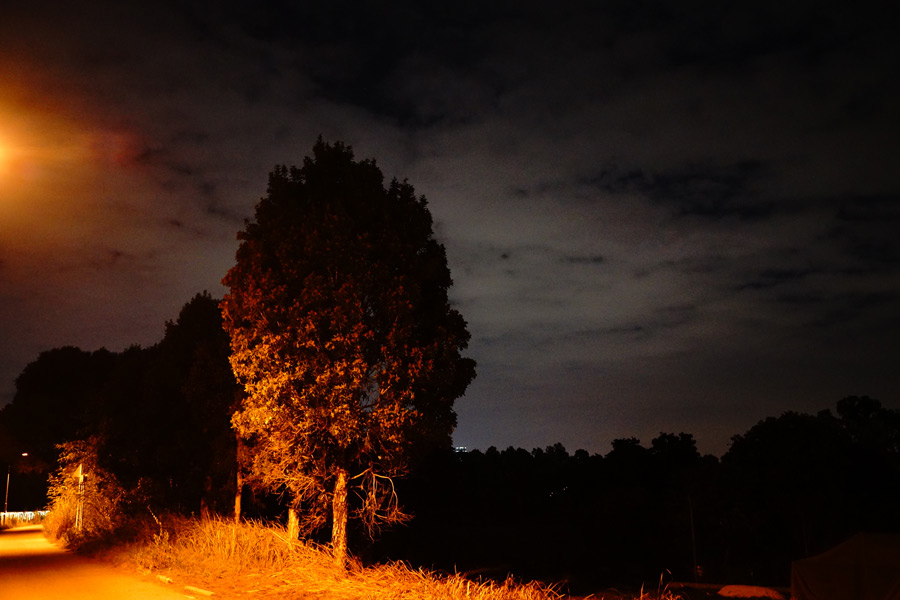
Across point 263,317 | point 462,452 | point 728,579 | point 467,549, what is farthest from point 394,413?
point 462,452

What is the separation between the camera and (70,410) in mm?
45875

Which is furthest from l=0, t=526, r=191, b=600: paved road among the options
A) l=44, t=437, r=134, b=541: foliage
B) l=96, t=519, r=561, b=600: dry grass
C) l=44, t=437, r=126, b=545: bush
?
l=44, t=437, r=134, b=541: foliage

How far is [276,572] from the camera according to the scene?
14.1 meters

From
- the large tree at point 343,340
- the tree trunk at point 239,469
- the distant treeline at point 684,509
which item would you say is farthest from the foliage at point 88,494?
the large tree at point 343,340

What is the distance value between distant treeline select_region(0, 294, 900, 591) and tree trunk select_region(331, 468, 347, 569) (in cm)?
273

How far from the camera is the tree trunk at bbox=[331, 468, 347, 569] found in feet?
47.2

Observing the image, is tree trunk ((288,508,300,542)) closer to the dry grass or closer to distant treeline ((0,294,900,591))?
the dry grass

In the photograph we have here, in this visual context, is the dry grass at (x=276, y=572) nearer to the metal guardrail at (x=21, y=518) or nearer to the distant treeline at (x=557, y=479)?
the distant treeline at (x=557, y=479)

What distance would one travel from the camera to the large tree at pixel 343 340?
48.6 ft

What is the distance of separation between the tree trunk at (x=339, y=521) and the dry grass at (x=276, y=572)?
25cm

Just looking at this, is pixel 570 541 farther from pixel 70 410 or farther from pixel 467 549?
pixel 70 410

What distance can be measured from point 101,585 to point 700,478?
45886 millimetres

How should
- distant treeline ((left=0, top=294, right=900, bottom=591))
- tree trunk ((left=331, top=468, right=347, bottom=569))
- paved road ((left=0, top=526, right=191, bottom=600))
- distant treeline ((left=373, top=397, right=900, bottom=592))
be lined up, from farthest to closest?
1. distant treeline ((left=373, top=397, right=900, bottom=592))
2. distant treeline ((left=0, top=294, right=900, bottom=591))
3. tree trunk ((left=331, top=468, right=347, bottom=569))
4. paved road ((left=0, top=526, right=191, bottom=600))

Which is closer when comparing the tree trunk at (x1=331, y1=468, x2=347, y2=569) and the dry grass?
the dry grass
